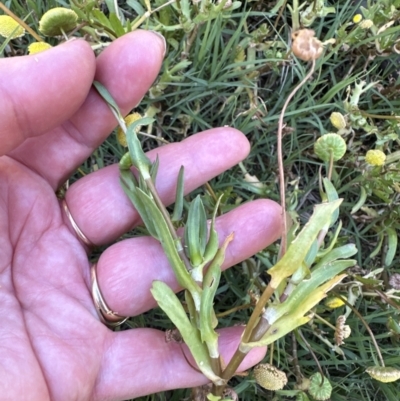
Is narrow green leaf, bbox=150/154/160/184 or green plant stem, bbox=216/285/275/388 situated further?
narrow green leaf, bbox=150/154/160/184

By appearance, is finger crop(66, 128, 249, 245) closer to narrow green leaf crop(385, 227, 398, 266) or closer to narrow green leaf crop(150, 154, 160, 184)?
narrow green leaf crop(150, 154, 160, 184)

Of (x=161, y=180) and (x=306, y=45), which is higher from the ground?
(x=306, y=45)

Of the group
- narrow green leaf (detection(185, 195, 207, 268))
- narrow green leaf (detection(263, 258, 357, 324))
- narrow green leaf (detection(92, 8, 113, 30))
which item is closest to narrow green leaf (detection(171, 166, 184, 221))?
narrow green leaf (detection(185, 195, 207, 268))

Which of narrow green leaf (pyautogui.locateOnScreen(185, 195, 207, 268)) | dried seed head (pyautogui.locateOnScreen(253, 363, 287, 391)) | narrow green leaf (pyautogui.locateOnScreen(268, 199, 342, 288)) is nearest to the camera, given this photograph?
narrow green leaf (pyautogui.locateOnScreen(268, 199, 342, 288))

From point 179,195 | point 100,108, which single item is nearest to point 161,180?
point 179,195

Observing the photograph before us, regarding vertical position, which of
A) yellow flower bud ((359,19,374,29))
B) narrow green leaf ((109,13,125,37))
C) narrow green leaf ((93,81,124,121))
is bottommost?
yellow flower bud ((359,19,374,29))

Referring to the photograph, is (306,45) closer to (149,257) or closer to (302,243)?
(302,243)

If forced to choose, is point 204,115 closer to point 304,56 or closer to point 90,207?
point 90,207

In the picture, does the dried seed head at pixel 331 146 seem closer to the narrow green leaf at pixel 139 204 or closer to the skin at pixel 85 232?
the skin at pixel 85 232
